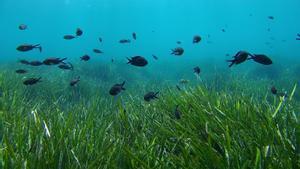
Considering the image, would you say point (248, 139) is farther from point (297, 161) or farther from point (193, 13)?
point (193, 13)

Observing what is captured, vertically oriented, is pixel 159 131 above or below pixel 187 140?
below

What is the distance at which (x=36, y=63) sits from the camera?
9508 millimetres

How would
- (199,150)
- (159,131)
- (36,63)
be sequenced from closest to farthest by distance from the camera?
(199,150) < (159,131) < (36,63)

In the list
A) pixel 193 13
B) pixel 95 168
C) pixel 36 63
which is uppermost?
pixel 95 168

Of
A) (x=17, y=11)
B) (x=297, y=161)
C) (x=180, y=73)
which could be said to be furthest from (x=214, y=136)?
(x=17, y=11)

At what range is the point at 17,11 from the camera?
84688 mm

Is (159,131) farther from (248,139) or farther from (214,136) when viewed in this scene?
(248,139)

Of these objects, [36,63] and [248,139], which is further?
[36,63]

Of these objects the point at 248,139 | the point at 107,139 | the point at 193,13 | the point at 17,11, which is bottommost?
the point at 193,13

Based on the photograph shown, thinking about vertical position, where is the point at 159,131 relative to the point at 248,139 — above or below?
below

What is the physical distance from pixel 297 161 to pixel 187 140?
119 centimetres

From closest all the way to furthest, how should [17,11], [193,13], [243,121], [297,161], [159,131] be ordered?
[297,161] < [243,121] < [159,131] < [17,11] < [193,13]

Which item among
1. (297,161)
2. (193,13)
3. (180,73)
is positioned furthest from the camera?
(193,13)

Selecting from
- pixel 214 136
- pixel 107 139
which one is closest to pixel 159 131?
pixel 107 139
